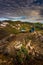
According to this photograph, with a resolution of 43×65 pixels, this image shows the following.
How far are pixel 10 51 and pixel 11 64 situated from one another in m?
7.72

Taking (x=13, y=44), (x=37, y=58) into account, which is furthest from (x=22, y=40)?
(x=37, y=58)

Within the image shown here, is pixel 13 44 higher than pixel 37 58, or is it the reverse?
pixel 13 44

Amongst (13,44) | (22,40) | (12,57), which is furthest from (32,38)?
(12,57)

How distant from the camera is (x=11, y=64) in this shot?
2746 inches

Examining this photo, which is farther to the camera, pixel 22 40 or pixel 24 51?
pixel 22 40

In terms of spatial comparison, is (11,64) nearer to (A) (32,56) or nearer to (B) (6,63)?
(B) (6,63)

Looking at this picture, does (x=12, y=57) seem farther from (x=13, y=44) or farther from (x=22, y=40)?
(x=22, y=40)

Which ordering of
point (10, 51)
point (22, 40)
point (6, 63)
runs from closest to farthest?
point (6, 63)
point (10, 51)
point (22, 40)

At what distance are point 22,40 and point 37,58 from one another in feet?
42.2

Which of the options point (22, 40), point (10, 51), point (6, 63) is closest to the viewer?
point (6, 63)

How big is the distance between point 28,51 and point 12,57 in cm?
820

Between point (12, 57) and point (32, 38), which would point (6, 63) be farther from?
point (32, 38)

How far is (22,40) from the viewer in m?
85.1

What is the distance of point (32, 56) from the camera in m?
76.4
